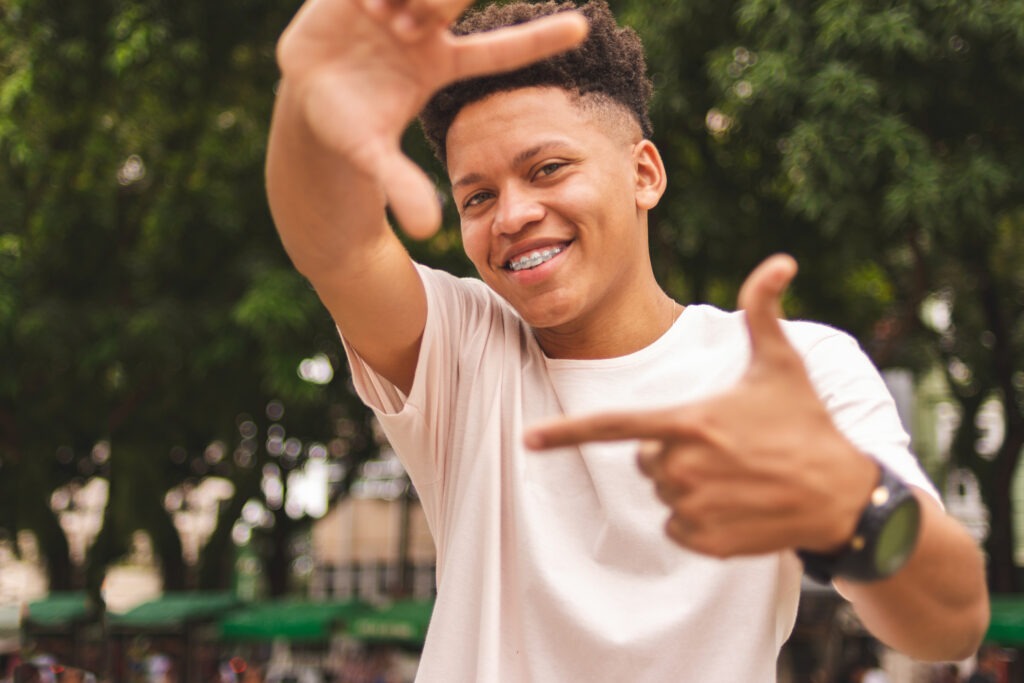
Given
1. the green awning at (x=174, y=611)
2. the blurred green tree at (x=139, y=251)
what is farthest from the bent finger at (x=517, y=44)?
the green awning at (x=174, y=611)

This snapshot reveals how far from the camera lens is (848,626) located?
17922mm

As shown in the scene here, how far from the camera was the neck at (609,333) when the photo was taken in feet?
7.00

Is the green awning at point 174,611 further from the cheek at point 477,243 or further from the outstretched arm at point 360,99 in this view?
the outstretched arm at point 360,99

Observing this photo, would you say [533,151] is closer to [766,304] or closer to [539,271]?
[539,271]

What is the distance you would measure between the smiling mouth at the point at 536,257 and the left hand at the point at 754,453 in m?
0.70

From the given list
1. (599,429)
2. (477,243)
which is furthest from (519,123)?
(599,429)

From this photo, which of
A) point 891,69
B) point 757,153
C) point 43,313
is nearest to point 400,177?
point 891,69

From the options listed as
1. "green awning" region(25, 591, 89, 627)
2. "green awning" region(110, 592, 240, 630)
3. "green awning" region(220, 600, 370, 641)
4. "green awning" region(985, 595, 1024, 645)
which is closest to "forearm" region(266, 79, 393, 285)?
"green awning" region(985, 595, 1024, 645)

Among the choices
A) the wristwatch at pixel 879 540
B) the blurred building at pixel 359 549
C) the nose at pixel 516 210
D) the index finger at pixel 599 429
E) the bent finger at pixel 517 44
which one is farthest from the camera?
the blurred building at pixel 359 549

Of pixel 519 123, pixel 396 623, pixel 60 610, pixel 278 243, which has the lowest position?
pixel 60 610

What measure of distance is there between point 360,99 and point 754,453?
70 centimetres

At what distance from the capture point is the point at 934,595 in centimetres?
153

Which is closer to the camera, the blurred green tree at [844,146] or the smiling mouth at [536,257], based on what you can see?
the smiling mouth at [536,257]

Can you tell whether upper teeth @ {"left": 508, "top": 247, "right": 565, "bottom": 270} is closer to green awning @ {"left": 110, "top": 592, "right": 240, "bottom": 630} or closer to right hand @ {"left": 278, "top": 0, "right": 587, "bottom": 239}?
right hand @ {"left": 278, "top": 0, "right": 587, "bottom": 239}
